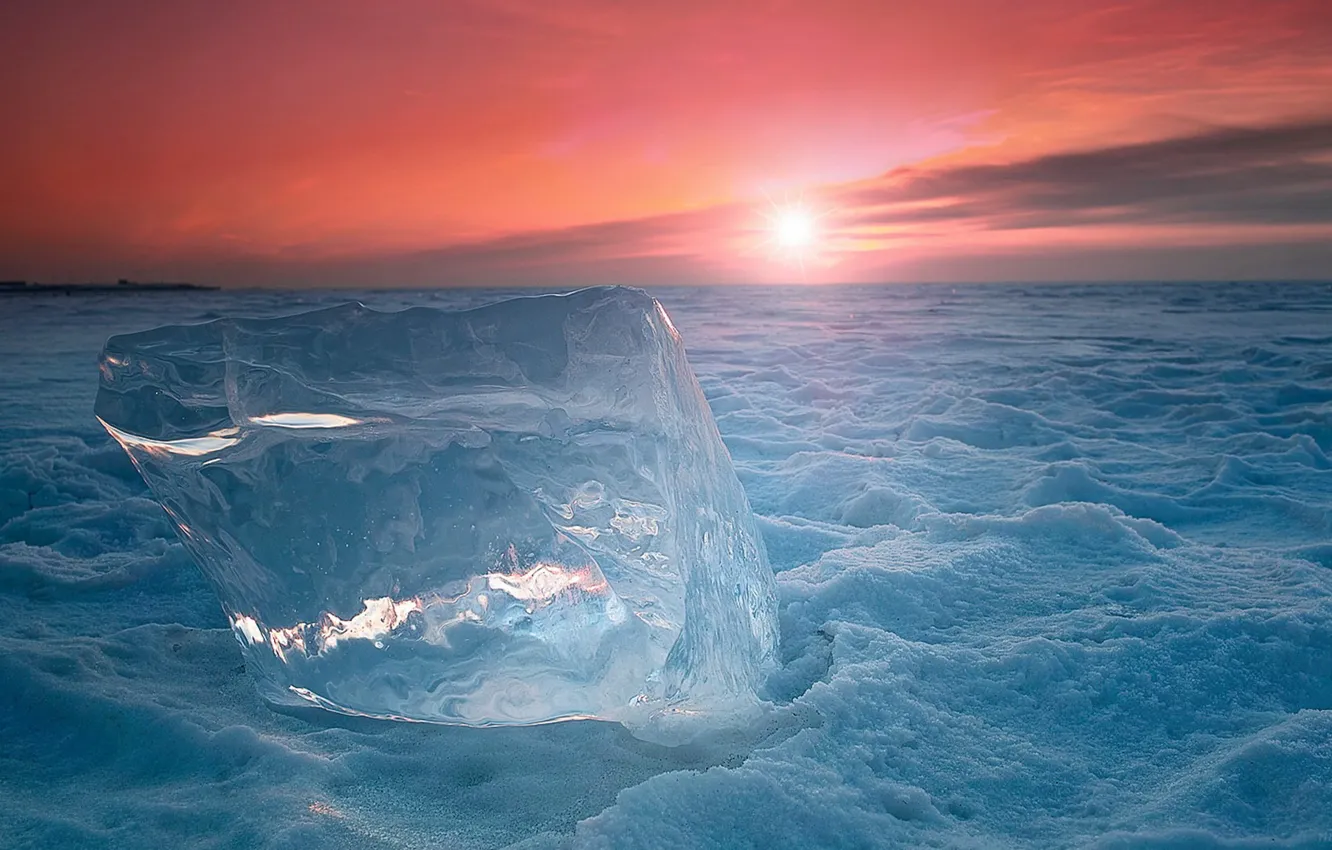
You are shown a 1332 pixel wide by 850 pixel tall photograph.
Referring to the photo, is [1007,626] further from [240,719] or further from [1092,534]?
[240,719]

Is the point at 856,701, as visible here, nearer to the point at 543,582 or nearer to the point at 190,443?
the point at 543,582

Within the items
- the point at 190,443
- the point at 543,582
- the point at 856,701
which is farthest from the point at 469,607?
the point at 856,701

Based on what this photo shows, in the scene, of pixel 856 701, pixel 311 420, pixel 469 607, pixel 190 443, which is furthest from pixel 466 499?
pixel 856 701

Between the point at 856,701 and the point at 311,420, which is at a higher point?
the point at 311,420

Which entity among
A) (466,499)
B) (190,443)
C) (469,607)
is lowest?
(469,607)

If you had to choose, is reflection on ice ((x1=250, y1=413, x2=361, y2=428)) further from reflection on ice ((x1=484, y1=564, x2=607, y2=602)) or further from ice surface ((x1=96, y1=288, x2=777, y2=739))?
reflection on ice ((x1=484, y1=564, x2=607, y2=602))

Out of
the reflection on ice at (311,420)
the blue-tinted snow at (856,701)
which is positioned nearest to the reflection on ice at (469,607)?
the blue-tinted snow at (856,701)
